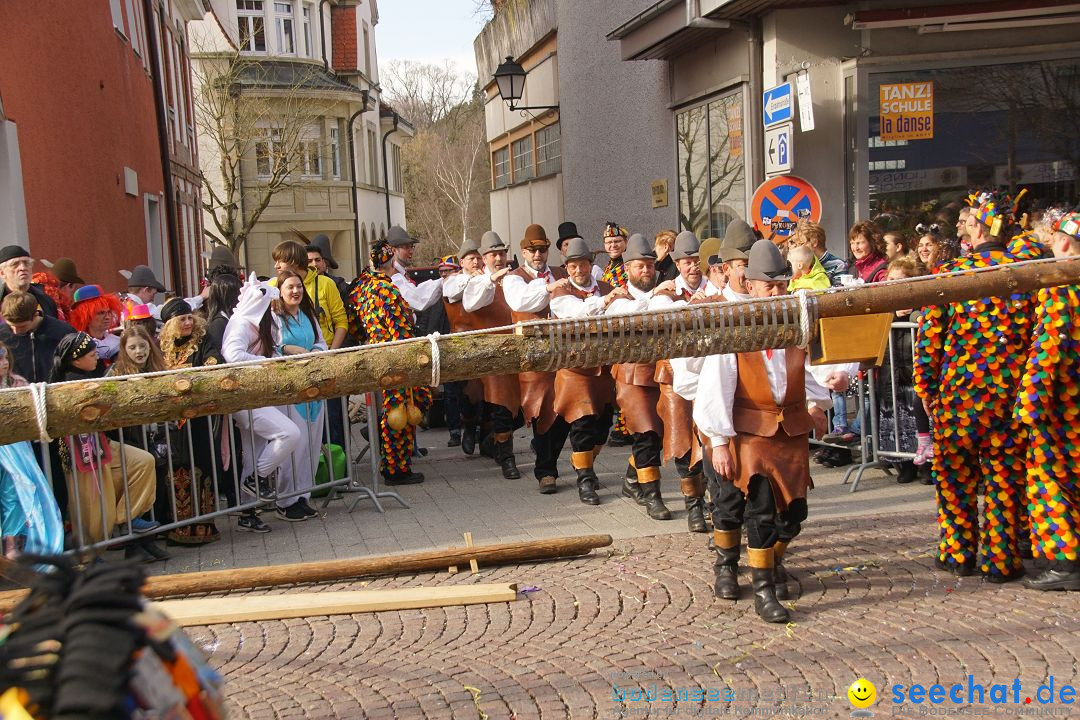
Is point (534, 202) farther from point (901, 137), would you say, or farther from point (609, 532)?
point (609, 532)

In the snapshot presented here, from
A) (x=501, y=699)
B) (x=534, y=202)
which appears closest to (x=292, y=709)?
(x=501, y=699)

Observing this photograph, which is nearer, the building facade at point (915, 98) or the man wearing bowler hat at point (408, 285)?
the man wearing bowler hat at point (408, 285)

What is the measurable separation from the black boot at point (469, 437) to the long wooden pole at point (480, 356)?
5.83 metres

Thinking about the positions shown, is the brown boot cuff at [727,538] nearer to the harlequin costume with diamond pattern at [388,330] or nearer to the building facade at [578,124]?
the harlequin costume with diamond pattern at [388,330]

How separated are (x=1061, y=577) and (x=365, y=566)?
143 inches

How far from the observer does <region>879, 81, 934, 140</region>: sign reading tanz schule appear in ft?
37.0

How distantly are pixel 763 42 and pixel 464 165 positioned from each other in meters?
36.5

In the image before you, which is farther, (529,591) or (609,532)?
(609,532)

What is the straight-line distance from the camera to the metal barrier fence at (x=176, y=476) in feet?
22.0

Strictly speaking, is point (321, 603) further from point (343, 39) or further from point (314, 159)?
point (343, 39)

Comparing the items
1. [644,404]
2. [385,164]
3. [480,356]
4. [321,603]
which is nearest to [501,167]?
[385,164]

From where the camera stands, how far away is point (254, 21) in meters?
40.7

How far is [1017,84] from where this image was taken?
11258mm

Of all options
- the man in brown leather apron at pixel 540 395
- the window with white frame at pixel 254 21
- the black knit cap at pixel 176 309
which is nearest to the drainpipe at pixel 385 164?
the window with white frame at pixel 254 21
